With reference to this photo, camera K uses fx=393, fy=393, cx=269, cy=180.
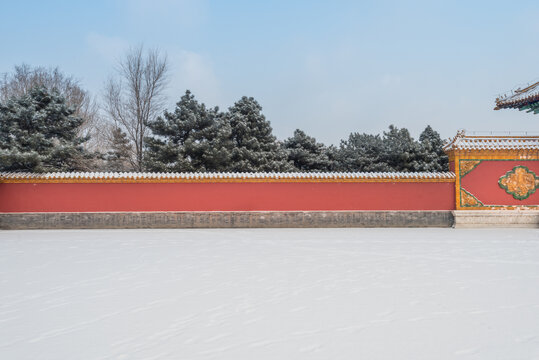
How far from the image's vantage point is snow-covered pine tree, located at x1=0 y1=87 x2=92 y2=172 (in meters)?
12.4

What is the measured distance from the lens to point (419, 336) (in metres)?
2.96

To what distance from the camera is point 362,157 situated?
20.7 meters

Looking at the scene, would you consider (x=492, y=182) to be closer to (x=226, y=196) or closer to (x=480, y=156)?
(x=480, y=156)

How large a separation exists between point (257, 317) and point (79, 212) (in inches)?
361

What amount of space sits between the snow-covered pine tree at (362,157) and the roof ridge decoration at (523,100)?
689cm

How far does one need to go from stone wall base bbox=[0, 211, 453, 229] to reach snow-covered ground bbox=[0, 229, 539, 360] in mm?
3441

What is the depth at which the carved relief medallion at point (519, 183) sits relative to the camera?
1120cm

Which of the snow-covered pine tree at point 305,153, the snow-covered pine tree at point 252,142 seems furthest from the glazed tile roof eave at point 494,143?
the snow-covered pine tree at point 305,153

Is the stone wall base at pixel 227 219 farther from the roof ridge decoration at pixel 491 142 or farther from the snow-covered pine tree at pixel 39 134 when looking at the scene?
the snow-covered pine tree at pixel 39 134

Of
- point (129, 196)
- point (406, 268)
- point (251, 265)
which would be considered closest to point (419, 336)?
point (406, 268)

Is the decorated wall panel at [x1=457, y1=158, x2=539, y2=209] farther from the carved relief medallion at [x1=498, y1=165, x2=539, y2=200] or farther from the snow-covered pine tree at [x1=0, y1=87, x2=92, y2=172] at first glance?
the snow-covered pine tree at [x1=0, y1=87, x2=92, y2=172]

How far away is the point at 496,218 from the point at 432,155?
30.6 feet

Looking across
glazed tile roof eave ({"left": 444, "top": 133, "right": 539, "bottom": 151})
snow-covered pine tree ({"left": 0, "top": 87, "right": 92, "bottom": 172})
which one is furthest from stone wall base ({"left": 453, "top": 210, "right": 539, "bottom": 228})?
snow-covered pine tree ({"left": 0, "top": 87, "right": 92, "bottom": 172})

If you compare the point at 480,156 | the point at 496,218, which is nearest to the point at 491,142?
the point at 480,156
